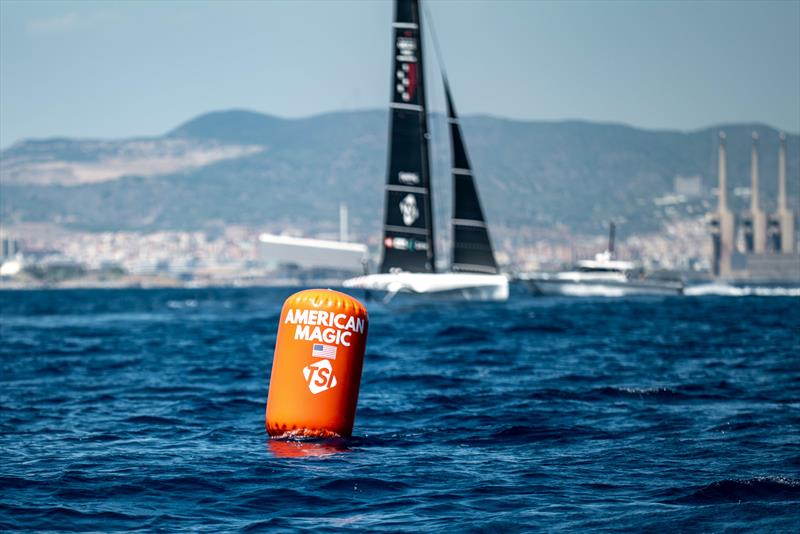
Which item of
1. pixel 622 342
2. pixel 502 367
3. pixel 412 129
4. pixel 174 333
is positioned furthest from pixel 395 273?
pixel 502 367

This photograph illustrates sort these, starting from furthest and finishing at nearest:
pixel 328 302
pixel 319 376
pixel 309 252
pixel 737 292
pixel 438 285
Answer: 1. pixel 309 252
2. pixel 737 292
3. pixel 438 285
4. pixel 319 376
5. pixel 328 302

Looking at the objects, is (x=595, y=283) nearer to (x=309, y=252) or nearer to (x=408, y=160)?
(x=408, y=160)

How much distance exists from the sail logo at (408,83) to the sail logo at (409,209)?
4240mm

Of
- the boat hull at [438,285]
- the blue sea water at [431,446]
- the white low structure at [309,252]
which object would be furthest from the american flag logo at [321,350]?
the white low structure at [309,252]

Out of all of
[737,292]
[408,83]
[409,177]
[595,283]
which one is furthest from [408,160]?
[737,292]

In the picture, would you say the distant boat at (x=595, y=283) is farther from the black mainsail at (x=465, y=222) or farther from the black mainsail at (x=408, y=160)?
the black mainsail at (x=408, y=160)

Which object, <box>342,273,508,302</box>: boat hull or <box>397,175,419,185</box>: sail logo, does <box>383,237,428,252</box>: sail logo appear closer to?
<box>342,273,508,302</box>: boat hull

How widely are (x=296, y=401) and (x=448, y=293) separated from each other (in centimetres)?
4406

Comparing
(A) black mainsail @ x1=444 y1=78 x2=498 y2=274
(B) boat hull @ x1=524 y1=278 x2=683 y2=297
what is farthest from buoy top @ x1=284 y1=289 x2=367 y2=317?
(B) boat hull @ x1=524 y1=278 x2=683 y2=297

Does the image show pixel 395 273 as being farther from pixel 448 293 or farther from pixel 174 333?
pixel 174 333

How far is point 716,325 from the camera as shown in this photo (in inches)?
1596

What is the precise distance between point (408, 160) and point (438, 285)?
5517 millimetres

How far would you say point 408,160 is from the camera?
55.7 meters

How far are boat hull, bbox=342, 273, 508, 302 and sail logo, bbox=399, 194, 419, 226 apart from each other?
8.00 ft
